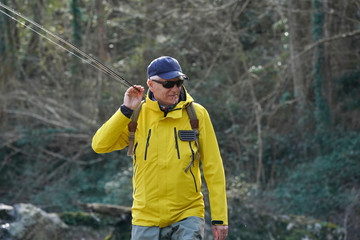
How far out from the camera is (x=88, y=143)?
50.2 feet

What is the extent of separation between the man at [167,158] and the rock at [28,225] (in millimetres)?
4684

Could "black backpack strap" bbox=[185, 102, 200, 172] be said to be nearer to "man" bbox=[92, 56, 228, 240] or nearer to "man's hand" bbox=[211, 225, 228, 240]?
"man" bbox=[92, 56, 228, 240]

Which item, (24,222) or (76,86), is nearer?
(24,222)

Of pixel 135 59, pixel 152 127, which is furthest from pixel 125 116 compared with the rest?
pixel 135 59

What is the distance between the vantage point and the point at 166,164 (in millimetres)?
3879

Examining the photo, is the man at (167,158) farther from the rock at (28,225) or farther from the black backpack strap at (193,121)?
the rock at (28,225)

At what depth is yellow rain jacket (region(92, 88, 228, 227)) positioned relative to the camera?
12.8 feet

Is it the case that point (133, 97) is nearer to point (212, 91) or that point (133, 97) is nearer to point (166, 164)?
point (166, 164)

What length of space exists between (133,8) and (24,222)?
8.82m

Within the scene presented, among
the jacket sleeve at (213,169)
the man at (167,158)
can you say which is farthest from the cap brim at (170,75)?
the jacket sleeve at (213,169)

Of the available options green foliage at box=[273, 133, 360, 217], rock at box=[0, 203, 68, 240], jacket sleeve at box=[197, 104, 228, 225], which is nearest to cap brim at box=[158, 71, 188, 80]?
jacket sleeve at box=[197, 104, 228, 225]

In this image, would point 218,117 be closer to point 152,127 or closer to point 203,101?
point 203,101

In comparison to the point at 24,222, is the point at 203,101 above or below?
above

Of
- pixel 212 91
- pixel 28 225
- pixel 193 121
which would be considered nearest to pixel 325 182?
pixel 212 91
